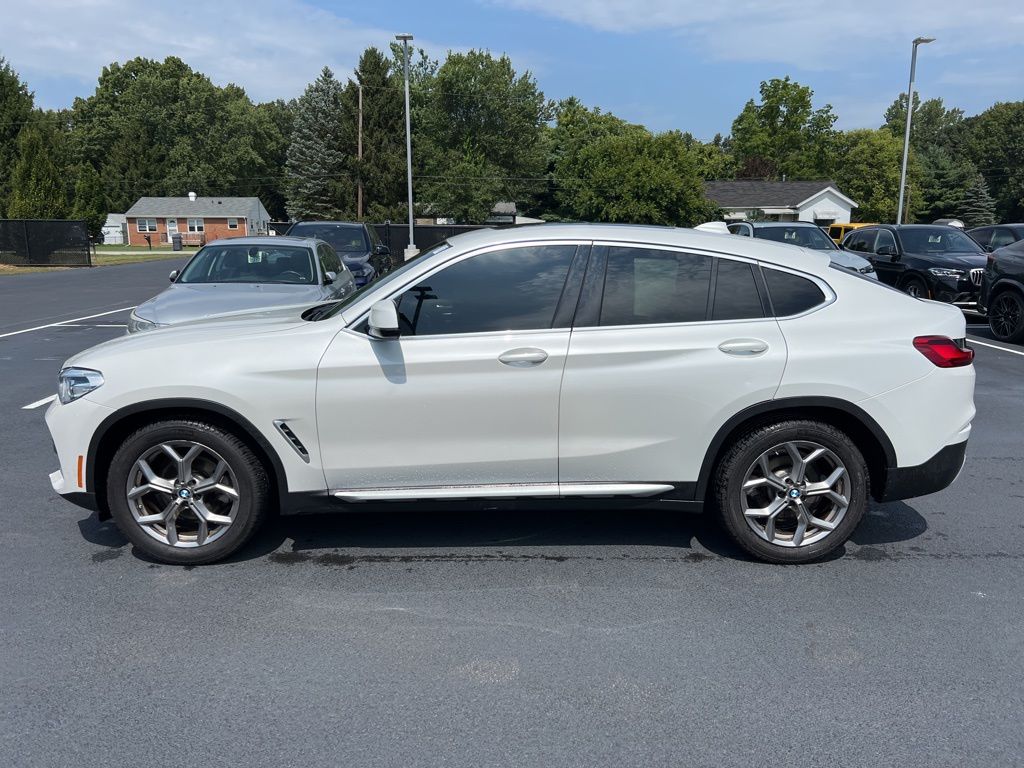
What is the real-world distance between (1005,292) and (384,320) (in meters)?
11.8

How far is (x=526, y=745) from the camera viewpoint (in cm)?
285

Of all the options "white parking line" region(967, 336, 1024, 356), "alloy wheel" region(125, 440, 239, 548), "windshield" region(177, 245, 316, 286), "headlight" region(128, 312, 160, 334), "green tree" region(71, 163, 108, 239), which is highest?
"green tree" region(71, 163, 108, 239)

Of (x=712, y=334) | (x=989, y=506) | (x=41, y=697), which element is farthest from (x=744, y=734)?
(x=989, y=506)

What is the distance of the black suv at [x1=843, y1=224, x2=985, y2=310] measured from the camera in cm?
1421

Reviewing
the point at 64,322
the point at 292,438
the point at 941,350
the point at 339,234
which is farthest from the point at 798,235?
the point at 292,438

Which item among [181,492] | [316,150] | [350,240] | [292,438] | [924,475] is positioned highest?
[316,150]

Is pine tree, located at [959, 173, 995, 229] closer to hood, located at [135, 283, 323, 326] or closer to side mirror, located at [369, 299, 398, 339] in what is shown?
hood, located at [135, 283, 323, 326]

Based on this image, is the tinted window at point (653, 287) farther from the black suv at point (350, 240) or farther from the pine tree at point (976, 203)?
the pine tree at point (976, 203)

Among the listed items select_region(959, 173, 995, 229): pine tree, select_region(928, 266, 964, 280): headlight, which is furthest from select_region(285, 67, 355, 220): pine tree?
select_region(928, 266, 964, 280): headlight

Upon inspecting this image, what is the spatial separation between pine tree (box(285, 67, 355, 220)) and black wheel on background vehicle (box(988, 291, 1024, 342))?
64.5 m

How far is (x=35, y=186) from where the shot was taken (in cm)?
3897

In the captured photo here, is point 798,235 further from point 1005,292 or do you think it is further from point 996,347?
point 996,347

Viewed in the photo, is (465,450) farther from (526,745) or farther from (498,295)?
(526,745)

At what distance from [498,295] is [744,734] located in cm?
233
